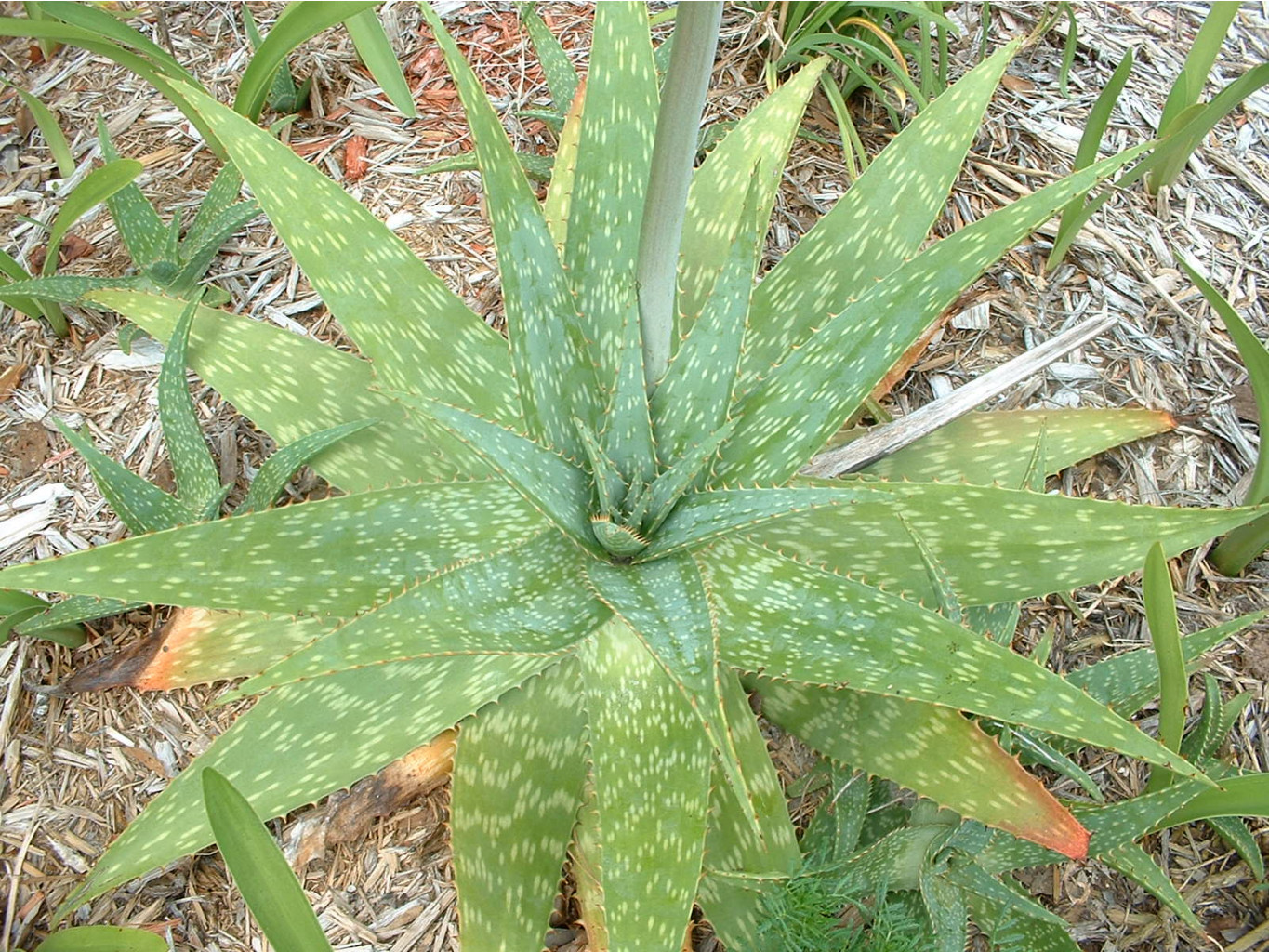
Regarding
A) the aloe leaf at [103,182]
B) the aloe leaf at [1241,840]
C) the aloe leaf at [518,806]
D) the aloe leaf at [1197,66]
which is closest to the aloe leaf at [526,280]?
the aloe leaf at [518,806]

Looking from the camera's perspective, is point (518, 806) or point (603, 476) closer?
point (603, 476)

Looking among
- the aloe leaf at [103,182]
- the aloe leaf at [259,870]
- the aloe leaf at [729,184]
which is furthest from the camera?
the aloe leaf at [103,182]

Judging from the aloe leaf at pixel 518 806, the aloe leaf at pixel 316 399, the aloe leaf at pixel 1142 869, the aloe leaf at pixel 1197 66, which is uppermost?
the aloe leaf at pixel 1197 66

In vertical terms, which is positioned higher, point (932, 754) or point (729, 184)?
point (729, 184)

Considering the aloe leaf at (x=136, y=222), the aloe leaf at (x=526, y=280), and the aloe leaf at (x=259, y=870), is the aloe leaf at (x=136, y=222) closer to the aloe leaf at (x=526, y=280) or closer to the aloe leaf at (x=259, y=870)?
the aloe leaf at (x=526, y=280)

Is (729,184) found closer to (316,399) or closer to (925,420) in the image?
(925,420)

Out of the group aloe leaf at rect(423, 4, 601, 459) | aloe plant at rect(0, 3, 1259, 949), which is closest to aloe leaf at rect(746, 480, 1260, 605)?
aloe plant at rect(0, 3, 1259, 949)

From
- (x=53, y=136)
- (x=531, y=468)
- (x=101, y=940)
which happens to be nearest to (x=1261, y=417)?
(x=531, y=468)

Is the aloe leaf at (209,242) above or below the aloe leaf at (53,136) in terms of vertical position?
below
